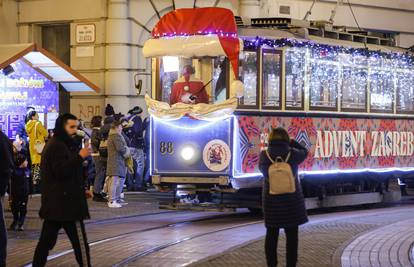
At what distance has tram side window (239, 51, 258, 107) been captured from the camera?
1606 centimetres

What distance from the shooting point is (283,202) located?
9.91 metres

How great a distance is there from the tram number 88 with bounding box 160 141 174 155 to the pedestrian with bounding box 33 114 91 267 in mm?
6201

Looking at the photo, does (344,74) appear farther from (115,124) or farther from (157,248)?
(157,248)

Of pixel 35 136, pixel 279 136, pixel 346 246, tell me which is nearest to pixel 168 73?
pixel 35 136

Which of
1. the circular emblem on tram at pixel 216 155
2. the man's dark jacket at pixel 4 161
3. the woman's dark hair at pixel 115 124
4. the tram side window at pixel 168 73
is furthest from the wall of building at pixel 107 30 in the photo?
the man's dark jacket at pixel 4 161

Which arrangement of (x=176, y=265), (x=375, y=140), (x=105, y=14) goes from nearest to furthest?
(x=176, y=265), (x=375, y=140), (x=105, y=14)

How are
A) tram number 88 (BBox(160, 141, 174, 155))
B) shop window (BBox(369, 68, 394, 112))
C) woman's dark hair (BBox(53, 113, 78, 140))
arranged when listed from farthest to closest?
shop window (BBox(369, 68, 394, 112)) < tram number 88 (BBox(160, 141, 174, 155)) < woman's dark hair (BBox(53, 113, 78, 140))

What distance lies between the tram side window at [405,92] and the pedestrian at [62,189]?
1167cm

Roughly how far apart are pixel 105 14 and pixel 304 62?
9.02 meters

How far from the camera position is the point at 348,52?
60.2ft

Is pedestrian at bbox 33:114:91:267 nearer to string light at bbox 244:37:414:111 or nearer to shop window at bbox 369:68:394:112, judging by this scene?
string light at bbox 244:37:414:111

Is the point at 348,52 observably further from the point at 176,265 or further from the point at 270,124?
the point at 176,265


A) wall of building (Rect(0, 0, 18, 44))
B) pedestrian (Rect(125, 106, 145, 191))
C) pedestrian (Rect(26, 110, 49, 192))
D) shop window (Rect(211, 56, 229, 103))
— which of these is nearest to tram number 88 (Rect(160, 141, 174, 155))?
shop window (Rect(211, 56, 229, 103))

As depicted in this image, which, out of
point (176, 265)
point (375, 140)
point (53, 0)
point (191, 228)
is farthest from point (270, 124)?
point (53, 0)
